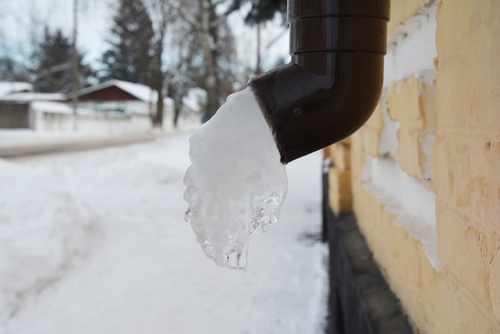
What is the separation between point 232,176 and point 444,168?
509 millimetres

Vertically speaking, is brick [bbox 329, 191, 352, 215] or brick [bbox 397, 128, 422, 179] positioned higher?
brick [bbox 397, 128, 422, 179]

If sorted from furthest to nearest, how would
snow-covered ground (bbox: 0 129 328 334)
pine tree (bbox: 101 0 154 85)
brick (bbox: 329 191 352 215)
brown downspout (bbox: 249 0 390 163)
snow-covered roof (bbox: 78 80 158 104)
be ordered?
snow-covered roof (bbox: 78 80 158 104), pine tree (bbox: 101 0 154 85), brick (bbox: 329 191 352 215), snow-covered ground (bbox: 0 129 328 334), brown downspout (bbox: 249 0 390 163)

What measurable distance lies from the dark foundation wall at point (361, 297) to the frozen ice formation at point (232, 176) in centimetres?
57

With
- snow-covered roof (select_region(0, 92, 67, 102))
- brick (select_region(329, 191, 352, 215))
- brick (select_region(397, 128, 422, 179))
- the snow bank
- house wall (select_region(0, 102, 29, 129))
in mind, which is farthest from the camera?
snow-covered roof (select_region(0, 92, 67, 102))

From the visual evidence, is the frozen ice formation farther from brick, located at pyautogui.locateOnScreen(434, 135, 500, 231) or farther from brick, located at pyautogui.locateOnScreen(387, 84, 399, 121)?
brick, located at pyautogui.locateOnScreen(387, 84, 399, 121)

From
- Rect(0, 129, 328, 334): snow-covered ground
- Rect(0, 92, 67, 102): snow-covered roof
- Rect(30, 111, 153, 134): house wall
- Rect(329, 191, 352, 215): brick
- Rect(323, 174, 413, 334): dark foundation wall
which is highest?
Rect(0, 92, 67, 102): snow-covered roof

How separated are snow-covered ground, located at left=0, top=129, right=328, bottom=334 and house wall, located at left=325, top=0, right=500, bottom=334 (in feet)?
3.60

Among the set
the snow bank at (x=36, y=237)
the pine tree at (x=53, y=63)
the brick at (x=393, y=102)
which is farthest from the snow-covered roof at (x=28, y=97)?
the brick at (x=393, y=102)

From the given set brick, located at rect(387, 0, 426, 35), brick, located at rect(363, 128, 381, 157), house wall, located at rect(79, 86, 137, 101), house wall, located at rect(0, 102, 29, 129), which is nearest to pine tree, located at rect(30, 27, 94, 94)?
house wall, located at rect(79, 86, 137, 101)

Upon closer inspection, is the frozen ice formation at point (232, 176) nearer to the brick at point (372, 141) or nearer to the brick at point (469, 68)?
the brick at point (469, 68)

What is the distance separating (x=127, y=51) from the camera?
135ft

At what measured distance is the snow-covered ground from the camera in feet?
8.34

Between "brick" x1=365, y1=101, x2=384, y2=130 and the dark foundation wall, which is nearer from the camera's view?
the dark foundation wall

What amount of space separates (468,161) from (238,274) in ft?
8.38
